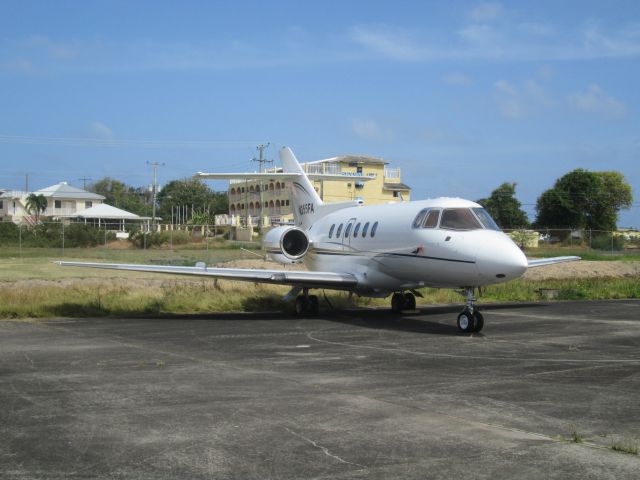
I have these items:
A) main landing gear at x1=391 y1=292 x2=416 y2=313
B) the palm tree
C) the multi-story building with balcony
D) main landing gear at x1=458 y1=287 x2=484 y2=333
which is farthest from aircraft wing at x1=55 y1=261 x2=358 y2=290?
the palm tree

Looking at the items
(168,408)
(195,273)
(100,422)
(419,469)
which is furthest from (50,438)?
(195,273)

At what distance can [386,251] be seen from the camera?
60.1ft

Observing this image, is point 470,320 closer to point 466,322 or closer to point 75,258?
point 466,322

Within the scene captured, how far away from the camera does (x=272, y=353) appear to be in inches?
502

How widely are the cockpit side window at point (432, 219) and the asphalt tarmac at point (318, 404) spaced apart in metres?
2.40

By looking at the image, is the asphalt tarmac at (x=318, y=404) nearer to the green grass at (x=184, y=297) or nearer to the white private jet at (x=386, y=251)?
the white private jet at (x=386, y=251)

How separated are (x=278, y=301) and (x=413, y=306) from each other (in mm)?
3927

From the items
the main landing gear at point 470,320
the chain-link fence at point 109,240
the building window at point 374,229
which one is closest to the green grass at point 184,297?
the building window at point 374,229

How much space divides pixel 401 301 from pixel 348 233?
2272 millimetres

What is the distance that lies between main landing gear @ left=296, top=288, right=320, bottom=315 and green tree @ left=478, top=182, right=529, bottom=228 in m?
64.6

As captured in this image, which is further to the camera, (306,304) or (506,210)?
(506,210)

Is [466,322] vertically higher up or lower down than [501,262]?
lower down

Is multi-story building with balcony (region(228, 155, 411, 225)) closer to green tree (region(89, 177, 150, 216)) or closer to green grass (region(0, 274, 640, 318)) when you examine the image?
green grass (region(0, 274, 640, 318))

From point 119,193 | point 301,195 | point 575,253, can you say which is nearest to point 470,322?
point 301,195
